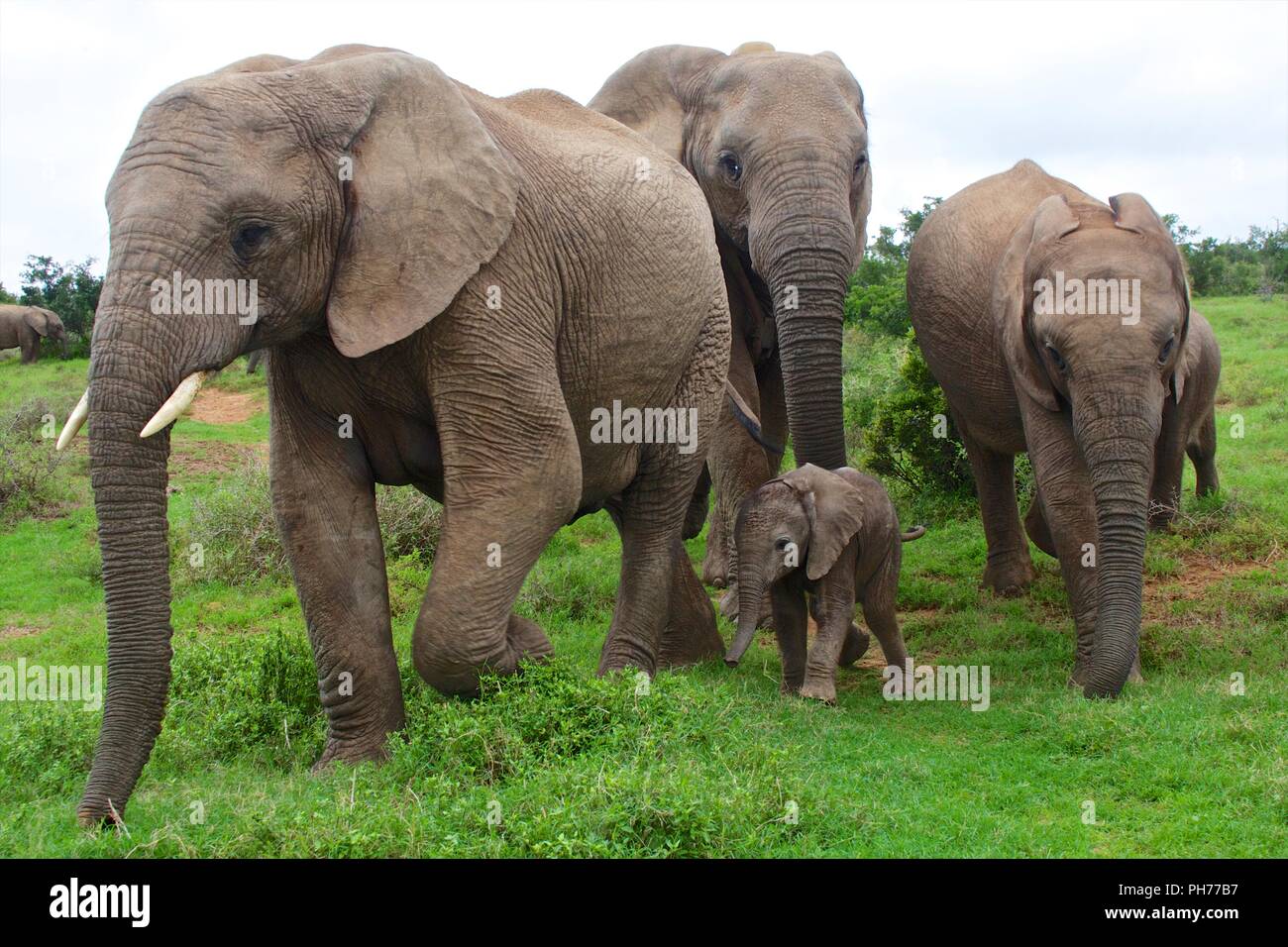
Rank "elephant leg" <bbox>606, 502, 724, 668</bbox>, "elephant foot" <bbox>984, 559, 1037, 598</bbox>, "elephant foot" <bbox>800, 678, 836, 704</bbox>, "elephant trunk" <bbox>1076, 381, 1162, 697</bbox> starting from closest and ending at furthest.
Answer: "elephant trunk" <bbox>1076, 381, 1162, 697</bbox> → "elephant foot" <bbox>800, 678, 836, 704</bbox> → "elephant leg" <bbox>606, 502, 724, 668</bbox> → "elephant foot" <bbox>984, 559, 1037, 598</bbox>

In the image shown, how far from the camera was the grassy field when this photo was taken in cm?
516

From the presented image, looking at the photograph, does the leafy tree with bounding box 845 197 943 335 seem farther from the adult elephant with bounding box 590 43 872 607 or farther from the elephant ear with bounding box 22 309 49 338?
the elephant ear with bounding box 22 309 49 338

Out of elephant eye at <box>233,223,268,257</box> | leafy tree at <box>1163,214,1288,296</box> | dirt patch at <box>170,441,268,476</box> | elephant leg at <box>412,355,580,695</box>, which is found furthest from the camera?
leafy tree at <box>1163,214,1288,296</box>

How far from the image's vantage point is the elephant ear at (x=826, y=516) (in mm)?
7676

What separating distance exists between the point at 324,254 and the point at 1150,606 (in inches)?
236

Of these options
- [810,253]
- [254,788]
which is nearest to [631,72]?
[810,253]

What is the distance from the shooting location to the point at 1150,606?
938 centimetres

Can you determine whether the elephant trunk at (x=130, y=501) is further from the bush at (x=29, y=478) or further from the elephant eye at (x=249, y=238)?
the bush at (x=29, y=478)

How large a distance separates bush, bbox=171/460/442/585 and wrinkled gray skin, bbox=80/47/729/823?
4.51m

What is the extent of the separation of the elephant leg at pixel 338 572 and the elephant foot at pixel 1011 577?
523 centimetres

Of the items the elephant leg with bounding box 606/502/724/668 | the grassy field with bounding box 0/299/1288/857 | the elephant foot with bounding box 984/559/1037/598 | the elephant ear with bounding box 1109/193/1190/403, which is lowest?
the grassy field with bounding box 0/299/1288/857

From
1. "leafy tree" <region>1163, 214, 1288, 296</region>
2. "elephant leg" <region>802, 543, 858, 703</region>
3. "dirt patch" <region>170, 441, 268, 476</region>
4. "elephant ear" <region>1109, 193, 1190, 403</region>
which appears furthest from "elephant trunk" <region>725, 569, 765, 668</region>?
"leafy tree" <region>1163, 214, 1288, 296</region>
